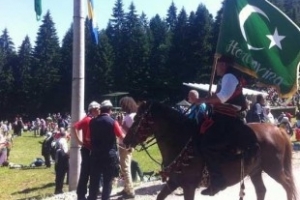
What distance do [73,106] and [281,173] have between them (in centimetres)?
541

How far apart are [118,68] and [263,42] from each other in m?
74.8

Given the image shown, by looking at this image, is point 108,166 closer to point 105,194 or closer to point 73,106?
point 105,194

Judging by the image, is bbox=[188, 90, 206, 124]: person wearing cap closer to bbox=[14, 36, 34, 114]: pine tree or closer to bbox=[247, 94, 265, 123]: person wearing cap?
A: bbox=[247, 94, 265, 123]: person wearing cap

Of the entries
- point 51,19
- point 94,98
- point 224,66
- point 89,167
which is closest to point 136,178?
point 89,167

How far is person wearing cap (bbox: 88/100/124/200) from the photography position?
8.80 m

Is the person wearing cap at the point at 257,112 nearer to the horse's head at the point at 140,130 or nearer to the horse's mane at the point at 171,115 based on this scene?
the horse's mane at the point at 171,115

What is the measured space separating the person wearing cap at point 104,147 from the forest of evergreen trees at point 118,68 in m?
60.9

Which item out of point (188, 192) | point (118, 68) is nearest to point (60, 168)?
point (188, 192)

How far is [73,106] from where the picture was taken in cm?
1133

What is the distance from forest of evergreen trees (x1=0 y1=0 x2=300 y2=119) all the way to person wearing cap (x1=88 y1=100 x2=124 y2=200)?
2398 inches

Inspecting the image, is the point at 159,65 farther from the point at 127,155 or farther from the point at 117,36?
the point at 127,155

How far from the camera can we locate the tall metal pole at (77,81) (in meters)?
11.2

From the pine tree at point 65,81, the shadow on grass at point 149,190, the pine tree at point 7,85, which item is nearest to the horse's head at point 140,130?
the shadow on grass at point 149,190

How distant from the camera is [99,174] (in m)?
9.02
